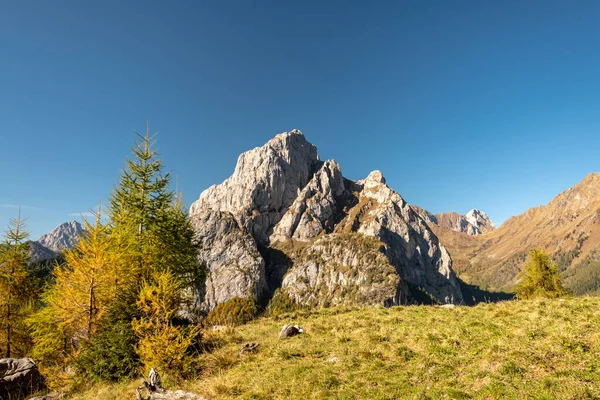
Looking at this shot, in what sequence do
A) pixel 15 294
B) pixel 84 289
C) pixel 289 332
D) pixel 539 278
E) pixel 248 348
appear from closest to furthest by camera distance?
1. pixel 248 348
2. pixel 289 332
3. pixel 84 289
4. pixel 15 294
5. pixel 539 278

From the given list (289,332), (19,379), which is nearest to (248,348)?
(289,332)

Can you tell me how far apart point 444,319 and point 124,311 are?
59.3ft

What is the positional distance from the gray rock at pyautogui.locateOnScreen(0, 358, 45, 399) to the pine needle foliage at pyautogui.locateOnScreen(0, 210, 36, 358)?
386 inches

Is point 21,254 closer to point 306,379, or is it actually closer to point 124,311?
point 124,311

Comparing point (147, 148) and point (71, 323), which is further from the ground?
point (147, 148)

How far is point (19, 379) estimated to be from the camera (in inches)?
657

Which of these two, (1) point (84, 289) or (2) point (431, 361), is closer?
(2) point (431, 361)

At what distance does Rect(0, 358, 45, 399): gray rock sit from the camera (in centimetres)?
1608

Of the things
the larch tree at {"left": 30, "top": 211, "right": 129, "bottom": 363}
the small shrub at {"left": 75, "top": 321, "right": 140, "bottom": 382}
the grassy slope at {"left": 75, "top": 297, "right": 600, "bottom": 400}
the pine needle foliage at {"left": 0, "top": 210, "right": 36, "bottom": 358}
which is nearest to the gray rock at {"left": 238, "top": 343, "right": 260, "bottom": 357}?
the grassy slope at {"left": 75, "top": 297, "right": 600, "bottom": 400}

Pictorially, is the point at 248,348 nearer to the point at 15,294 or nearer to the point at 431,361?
the point at 431,361

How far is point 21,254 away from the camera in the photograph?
94.2ft

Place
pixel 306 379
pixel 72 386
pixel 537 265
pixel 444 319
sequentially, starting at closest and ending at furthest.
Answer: pixel 306 379 → pixel 72 386 → pixel 444 319 → pixel 537 265

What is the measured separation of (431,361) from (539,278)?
4114 cm

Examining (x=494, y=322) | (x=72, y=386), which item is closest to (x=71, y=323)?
(x=72, y=386)
